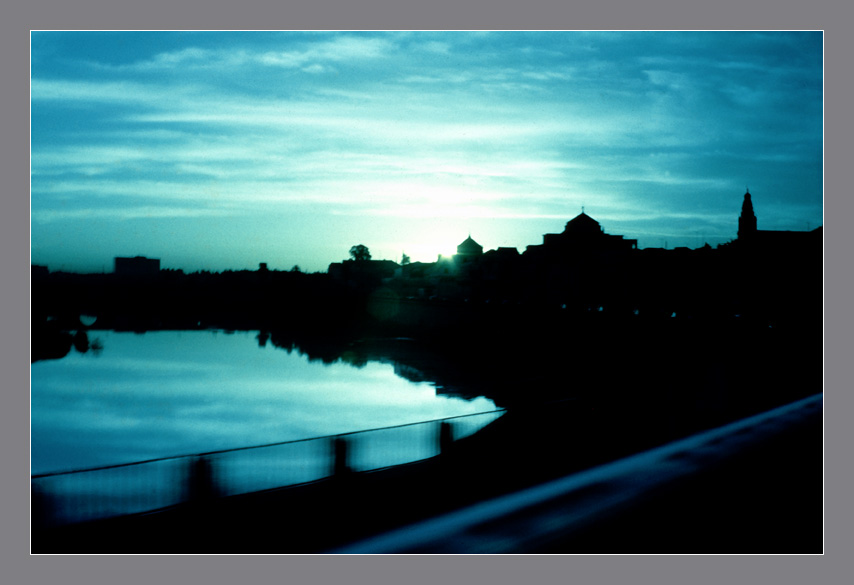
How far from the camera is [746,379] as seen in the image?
19312 millimetres

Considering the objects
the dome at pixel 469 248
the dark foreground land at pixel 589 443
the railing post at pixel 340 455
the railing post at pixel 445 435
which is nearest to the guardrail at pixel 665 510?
the dark foreground land at pixel 589 443

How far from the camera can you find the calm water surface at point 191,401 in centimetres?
2866

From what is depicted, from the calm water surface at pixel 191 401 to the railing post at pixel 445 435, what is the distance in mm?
15519

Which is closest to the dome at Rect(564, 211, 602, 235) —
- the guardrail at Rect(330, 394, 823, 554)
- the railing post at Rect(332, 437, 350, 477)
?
the railing post at Rect(332, 437, 350, 477)

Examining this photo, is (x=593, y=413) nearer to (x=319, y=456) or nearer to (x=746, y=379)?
(x=319, y=456)

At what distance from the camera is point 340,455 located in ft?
35.7

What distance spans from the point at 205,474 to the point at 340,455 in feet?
7.01

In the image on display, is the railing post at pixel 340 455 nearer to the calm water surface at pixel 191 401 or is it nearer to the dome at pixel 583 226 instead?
the calm water surface at pixel 191 401

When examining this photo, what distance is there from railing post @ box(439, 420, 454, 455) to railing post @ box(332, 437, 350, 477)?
1.98m

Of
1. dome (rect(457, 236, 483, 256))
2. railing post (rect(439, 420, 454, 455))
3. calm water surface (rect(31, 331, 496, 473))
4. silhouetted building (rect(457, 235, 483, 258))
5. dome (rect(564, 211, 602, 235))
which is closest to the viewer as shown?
railing post (rect(439, 420, 454, 455))

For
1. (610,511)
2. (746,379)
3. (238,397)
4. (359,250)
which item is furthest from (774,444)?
(359,250)

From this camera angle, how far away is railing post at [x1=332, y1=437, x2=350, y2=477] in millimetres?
10602

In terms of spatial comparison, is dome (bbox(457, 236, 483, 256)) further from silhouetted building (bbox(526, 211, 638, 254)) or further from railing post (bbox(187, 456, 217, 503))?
railing post (bbox(187, 456, 217, 503))

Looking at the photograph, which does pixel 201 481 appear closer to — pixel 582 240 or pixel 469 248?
pixel 582 240
